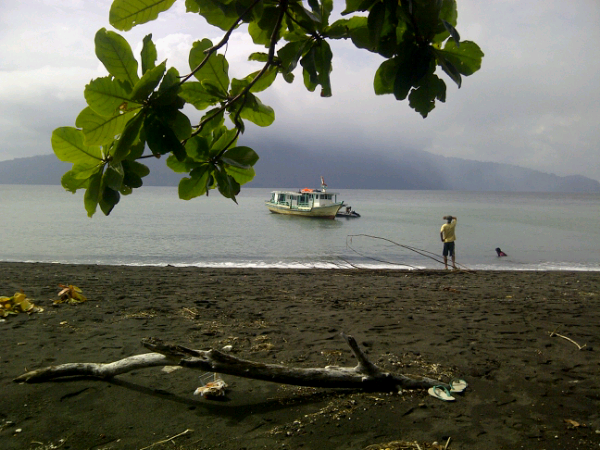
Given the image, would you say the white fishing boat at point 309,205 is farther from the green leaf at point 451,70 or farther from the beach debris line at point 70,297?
the green leaf at point 451,70

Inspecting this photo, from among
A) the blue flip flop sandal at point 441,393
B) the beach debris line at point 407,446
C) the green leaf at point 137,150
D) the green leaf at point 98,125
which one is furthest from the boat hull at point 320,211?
the green leaf at point 98,125

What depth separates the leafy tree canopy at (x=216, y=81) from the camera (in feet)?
3.70

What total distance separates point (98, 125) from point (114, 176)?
137mm

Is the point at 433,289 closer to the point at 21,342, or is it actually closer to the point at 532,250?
the point at 21,342

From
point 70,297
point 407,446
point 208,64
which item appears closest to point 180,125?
point 208,64

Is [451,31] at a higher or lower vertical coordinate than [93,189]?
higher

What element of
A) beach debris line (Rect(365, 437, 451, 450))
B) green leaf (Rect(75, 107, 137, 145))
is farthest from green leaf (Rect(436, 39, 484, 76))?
beach debris line (Rect(365, 437, 451, 450))

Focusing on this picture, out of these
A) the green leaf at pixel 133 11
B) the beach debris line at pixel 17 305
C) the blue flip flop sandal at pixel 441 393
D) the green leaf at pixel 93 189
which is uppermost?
the green leaf at pixel 133 11

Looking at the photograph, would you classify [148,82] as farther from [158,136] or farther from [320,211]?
[320,211]

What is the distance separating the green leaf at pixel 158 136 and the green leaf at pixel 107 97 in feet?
0.18

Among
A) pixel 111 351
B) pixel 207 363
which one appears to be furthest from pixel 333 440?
pixel 111 351

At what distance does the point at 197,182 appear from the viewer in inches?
58.3

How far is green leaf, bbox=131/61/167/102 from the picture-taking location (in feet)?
3.49

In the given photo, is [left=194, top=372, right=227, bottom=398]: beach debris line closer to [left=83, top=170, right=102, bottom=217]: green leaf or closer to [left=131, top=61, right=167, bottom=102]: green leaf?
[left=83, top=170, right=102, bottom=217]: green leaf
